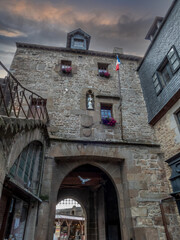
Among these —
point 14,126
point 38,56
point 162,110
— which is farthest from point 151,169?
point 38,56

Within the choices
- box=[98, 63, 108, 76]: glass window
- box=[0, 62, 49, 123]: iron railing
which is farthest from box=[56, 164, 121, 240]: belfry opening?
box=[98, 63, 108, 76]: glass window

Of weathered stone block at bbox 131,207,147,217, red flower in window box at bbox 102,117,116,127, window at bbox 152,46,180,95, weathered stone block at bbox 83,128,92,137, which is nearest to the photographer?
weathered stone block at bbox 131,207,147,217

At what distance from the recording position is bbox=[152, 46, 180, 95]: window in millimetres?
6012

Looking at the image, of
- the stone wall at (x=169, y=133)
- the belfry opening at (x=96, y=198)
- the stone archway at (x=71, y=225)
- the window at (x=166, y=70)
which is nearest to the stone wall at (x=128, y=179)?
the stone wall at (x=169, y=133)

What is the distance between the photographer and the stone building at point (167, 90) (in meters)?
5.63

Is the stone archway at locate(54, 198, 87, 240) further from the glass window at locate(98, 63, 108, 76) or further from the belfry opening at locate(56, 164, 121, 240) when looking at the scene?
the glass window at locate(98, 63, 108, 76)

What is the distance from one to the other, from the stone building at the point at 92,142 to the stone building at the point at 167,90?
0.42 meters

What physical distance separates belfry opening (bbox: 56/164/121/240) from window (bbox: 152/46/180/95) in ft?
15.2

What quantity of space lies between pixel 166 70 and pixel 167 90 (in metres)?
1.05

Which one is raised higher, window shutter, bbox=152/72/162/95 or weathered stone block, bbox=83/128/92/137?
window shutter, bbox=152/72/162/95

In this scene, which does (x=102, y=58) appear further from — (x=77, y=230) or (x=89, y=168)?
(x=77, y=230)

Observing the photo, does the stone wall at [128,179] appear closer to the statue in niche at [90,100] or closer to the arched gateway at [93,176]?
the arched gateway at [93,176]

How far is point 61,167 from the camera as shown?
5.89 metres

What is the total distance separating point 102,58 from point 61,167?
20.0 feet
